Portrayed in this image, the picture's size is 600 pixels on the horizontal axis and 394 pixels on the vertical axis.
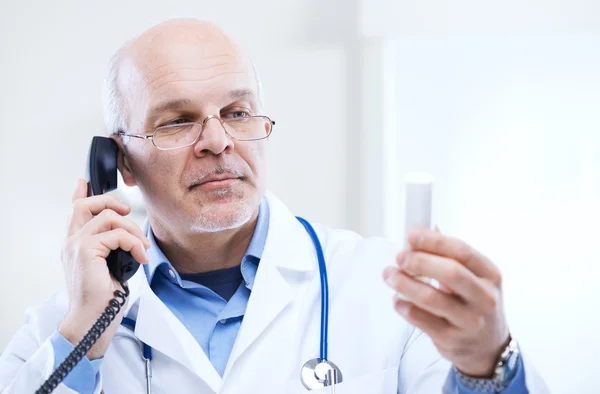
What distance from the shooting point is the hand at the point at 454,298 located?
820 mm

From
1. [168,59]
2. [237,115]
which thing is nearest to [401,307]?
[237,115]

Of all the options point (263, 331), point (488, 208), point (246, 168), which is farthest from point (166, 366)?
point (488, 208)

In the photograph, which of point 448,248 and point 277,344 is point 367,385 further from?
point 448,248

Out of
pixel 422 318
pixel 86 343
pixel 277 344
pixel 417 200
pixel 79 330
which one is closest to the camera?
pixel 417 200

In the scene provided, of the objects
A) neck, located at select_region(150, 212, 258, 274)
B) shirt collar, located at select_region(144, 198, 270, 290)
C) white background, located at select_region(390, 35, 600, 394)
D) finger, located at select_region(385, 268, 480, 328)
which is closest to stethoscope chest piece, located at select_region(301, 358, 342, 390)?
shirt collar, located at select_region(144, 198, 270, 290)

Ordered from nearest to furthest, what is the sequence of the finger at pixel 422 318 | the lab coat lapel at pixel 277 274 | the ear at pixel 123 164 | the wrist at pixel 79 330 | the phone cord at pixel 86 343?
the finger at pixel 422 318 < the phone cord at pixel 86 343 < the wrist at pixel 79 330 < the lab coat lapel at pixel 277 274 < the ear at pixel 123 164

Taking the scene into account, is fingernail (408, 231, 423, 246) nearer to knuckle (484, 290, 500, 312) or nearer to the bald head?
knuckle (484, 290, 500, 312)

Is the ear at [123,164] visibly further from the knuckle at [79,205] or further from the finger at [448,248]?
the finger at [448,248]

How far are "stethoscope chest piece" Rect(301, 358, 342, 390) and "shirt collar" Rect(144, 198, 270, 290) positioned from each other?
0.82ft

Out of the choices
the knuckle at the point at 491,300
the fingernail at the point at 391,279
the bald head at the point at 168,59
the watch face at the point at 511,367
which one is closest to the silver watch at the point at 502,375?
the watch face at the point at 511,367

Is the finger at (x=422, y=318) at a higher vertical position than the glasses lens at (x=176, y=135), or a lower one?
lower

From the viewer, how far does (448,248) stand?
0.82m

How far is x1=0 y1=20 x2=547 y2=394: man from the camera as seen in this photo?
129cm

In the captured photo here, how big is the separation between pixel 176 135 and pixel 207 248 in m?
0.27
